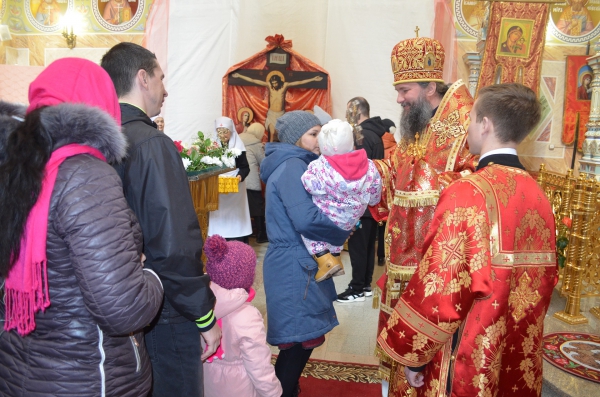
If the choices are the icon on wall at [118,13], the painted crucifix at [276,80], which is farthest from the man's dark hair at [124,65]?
the icon on wall at [118,13]

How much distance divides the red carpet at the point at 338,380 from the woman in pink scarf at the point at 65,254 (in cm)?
186

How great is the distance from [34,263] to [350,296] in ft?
12.3

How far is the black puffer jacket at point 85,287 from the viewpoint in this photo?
1.13 metres

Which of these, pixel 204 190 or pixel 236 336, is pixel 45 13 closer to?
pixel 204 190

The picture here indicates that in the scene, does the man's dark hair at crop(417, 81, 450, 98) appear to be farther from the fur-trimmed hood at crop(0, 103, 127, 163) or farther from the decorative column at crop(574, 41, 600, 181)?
the decorative column at crop(574, 41, 600, 181)

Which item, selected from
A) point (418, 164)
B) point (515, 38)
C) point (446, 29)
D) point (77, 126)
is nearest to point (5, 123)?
point (77, 126)

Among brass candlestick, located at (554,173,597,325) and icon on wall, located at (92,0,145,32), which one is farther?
icon on wall, located at (92,0,145,32)

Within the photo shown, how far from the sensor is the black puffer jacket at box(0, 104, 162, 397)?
1126 mm

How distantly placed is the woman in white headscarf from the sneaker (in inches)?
69.7

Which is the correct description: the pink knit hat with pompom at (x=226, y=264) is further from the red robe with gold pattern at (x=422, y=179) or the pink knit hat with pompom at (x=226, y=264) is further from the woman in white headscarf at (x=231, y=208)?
the woman in white headscarf at (x=231, y=208)

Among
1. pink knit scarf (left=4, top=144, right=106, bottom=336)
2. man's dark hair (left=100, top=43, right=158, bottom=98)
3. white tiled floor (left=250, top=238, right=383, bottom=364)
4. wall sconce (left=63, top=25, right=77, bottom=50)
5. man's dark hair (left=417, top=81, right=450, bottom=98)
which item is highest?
wall sconce (left=63, top=25, right=77, bottom=50)

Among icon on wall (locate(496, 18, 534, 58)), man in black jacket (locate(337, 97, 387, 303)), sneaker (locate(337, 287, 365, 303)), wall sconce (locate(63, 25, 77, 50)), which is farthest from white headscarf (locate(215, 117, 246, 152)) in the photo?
wall sconce (locate(63, 25, 77, 50))

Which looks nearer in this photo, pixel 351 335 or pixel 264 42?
pixel 351 335

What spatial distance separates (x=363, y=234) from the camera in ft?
15.3
